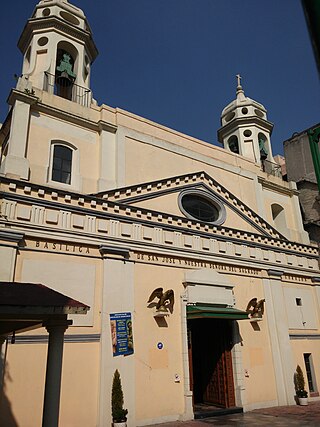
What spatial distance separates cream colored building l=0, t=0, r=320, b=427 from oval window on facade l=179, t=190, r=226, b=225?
7 cm

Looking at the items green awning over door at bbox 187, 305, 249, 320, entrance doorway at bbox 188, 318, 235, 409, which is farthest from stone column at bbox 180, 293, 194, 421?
entrance doorway at bbox 188, 318, 235, 409

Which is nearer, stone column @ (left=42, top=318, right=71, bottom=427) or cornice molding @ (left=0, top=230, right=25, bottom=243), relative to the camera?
stone column @ (left=42, top=318, right=71, bottom=427)

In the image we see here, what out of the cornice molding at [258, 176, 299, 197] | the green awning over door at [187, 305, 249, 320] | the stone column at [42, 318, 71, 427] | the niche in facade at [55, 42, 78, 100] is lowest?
the stone column at [42, 318, 71, 427]

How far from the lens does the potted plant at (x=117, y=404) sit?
11.0 metres

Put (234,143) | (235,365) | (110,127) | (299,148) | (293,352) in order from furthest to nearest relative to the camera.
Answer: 1. (299,148)
2. (234,143)
3. (293,352)
4. (110,127)
5. (235,365)

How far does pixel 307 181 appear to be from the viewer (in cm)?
2648

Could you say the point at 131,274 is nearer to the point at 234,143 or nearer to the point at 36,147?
the point at 36,147

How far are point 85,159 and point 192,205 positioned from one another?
5446 millimetres

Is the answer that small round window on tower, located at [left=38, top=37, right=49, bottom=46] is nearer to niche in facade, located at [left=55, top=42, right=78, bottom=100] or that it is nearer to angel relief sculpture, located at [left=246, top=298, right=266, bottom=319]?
niche in facade, located at [left=55, top=42, right=78, bottom=100]

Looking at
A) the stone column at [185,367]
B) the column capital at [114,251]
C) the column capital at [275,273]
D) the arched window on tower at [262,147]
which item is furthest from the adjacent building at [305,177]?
the column capital at [114,251]

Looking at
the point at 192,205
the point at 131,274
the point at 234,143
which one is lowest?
the point at 131,274

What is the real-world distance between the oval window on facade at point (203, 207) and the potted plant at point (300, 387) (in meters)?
7.38

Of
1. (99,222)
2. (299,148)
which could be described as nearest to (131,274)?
(99,222)

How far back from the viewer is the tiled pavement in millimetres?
12219
